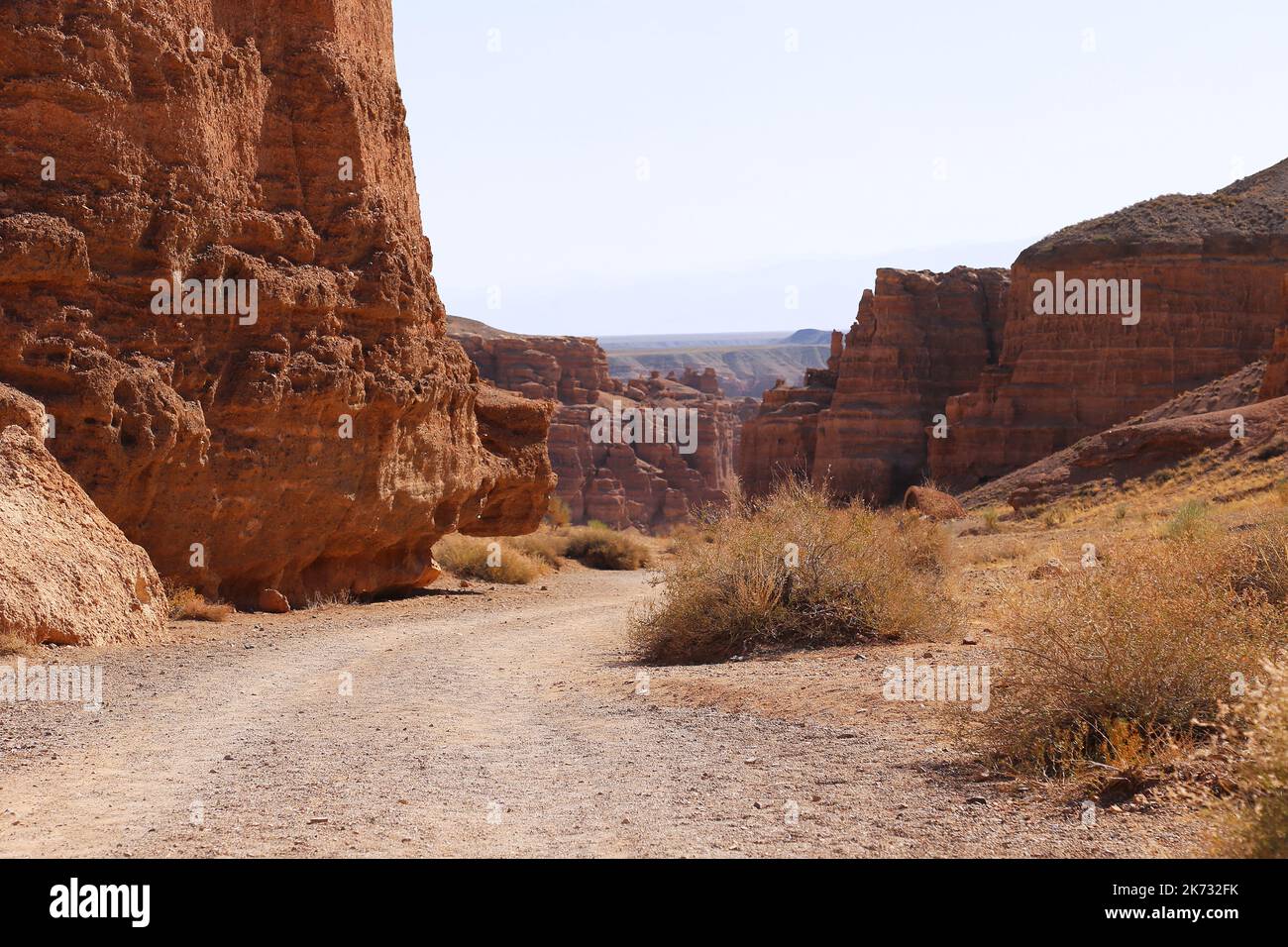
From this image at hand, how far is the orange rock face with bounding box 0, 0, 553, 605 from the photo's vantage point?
1344 cm

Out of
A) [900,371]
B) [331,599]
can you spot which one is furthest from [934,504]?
[900,371]

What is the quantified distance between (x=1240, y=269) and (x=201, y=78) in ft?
149

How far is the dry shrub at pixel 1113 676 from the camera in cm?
663

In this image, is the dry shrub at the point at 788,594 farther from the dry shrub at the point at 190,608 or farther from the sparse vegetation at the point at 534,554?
the sparse vegetation at the point at 534,554

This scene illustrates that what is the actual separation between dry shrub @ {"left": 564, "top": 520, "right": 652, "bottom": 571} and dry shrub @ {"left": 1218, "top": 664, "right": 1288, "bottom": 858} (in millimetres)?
28662

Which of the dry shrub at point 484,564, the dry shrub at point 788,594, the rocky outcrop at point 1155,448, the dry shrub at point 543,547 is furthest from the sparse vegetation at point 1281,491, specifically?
the dry shrub at point 543,547

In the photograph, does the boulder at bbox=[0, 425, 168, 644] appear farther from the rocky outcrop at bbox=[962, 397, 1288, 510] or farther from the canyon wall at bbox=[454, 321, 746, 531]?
the canyon wall at bbox=[454, 321, 746, 531]

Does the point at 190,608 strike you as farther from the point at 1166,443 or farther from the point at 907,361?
the point at 907,361

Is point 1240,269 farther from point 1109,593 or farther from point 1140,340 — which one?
point 1109,593

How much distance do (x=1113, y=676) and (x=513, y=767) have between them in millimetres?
3328

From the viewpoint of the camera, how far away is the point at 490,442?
22.1 meters

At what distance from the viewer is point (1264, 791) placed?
4879mm
